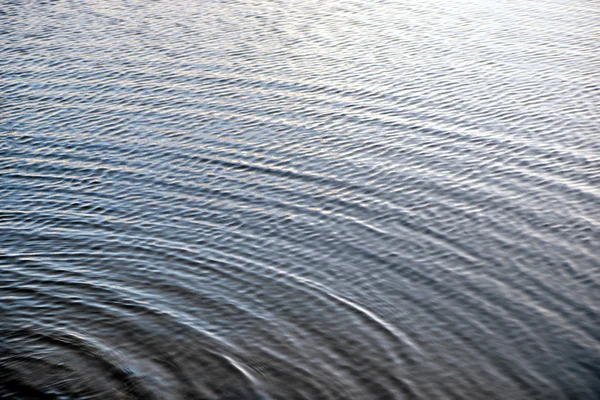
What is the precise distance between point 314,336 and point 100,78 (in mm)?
21309

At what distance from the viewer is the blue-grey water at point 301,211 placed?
21.0 metres

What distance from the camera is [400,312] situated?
75.0 feet

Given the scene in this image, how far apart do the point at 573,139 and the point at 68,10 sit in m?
→ 30.9

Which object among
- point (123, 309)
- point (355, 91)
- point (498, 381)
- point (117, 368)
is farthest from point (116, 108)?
point (498, 381)

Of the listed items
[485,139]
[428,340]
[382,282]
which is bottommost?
[428,340]

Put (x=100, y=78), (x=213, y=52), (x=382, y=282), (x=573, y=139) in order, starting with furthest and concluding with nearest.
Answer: (x=213, y=52)
(x=100, y=78)
(x=573, y=139)
(x=382, y=282)

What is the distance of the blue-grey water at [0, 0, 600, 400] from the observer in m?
21.0

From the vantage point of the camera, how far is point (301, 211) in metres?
27.9

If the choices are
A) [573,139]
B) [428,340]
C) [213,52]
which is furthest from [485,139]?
[213,52]

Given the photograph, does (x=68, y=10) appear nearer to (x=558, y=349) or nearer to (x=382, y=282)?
(x=382, y=282)

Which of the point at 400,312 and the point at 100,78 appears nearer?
the point at 400,312

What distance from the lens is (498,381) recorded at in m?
20.4

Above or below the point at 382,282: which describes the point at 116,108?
above

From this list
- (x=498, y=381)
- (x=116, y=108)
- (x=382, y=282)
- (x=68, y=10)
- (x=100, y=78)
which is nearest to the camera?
(x=498, y=381)
